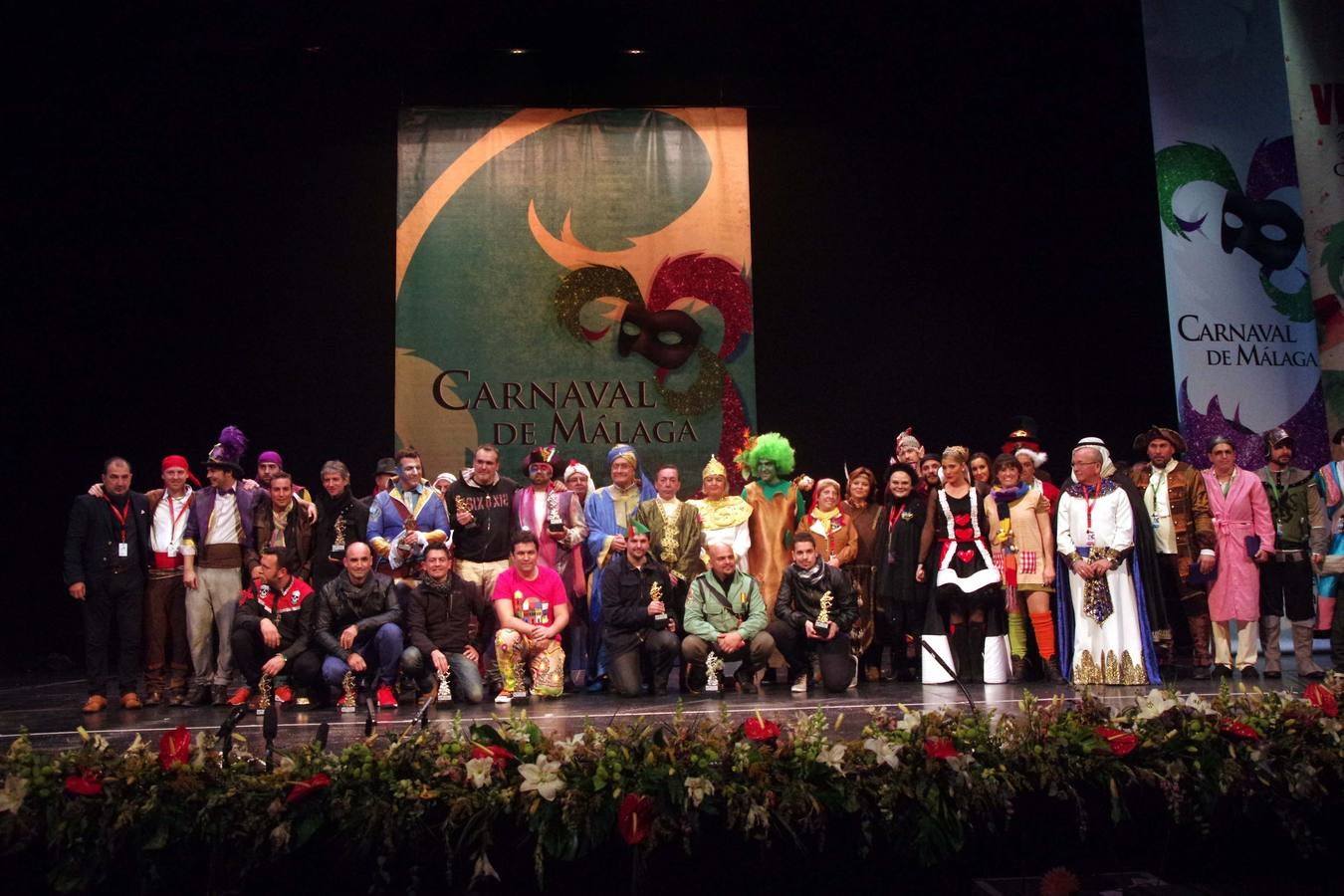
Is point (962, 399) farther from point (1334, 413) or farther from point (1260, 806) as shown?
point (1260, 806)

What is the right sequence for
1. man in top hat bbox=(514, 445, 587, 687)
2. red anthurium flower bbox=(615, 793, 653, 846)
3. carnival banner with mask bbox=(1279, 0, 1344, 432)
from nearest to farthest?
red anthurium flower bbox=(615, 793, 653, 846) → man in top hat bbox=(514, 445, 587, 687) → carnival banner with mask bbox=(1279, 0, 1344, 432)

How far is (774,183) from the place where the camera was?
28.5ft

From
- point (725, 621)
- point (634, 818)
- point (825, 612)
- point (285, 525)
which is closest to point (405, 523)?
point (285, 525)

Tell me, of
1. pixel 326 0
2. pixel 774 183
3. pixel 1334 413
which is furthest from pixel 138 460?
pixel 1334 413

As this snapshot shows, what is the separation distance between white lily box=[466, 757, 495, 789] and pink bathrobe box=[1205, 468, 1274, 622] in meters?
5.18

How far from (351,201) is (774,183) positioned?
329 centimetres

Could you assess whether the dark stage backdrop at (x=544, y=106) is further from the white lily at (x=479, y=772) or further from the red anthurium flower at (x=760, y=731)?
the white lily at (x=479, y=772)

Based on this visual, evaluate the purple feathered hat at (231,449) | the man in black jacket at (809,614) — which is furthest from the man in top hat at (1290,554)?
the purple feathered hat at (231,449)

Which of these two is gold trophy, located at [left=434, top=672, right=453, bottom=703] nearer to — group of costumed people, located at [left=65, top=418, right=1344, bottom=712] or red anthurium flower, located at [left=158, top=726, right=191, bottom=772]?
group of costumed people, located at [left=65, top=418, right=1344, bottom=712]

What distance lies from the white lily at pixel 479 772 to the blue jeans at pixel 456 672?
324cm

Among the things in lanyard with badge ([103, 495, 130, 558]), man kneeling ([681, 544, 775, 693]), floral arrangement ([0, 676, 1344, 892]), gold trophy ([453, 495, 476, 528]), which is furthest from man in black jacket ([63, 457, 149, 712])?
floral arrangement ([0, 676, 1344, 892])

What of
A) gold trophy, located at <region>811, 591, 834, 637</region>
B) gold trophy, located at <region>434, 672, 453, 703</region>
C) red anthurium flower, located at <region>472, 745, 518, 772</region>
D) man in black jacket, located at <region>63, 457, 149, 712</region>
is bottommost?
gold trophy, located at <region>434, 672, 453, 703</region>

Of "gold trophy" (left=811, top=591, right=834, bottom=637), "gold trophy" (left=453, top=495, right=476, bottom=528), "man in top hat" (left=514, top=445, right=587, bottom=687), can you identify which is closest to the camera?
"gold trophy" (left=811, top=591, right=834, bottom=637)

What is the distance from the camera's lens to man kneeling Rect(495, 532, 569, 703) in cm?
609
